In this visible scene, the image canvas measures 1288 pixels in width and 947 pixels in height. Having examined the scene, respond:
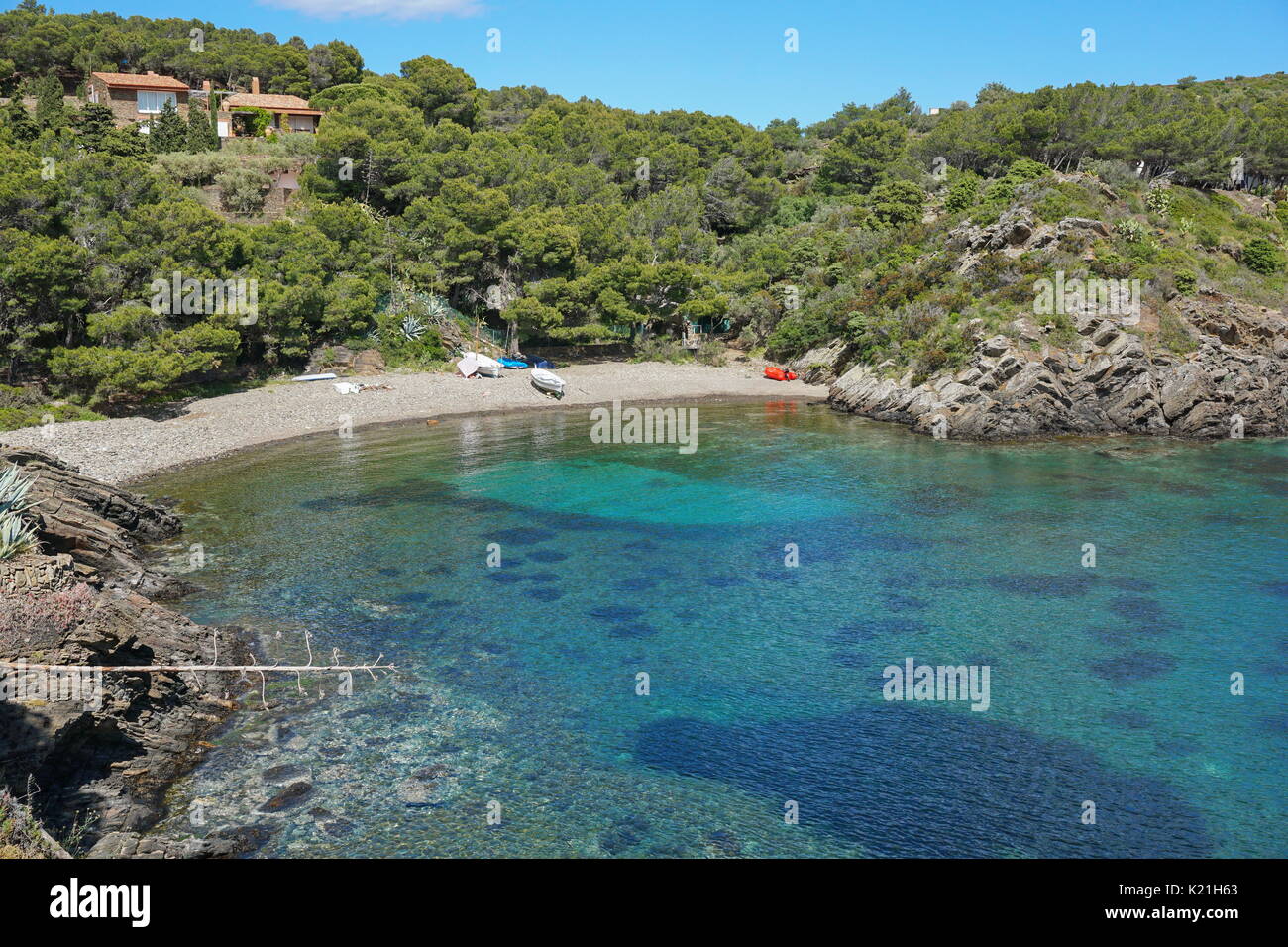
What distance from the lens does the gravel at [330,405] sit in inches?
1499

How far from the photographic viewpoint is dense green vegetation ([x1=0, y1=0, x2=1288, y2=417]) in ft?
144

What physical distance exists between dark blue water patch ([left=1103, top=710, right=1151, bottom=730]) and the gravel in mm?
35645

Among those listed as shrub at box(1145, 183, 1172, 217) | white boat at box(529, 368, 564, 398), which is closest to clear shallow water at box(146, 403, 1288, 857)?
white boat at box(529, 368, 564, 398)

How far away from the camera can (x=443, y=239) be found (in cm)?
6091

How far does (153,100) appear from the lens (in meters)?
85.0

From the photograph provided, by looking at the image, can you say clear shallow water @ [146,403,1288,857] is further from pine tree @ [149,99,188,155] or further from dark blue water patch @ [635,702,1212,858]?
pine tree @ [149,99,188,155]

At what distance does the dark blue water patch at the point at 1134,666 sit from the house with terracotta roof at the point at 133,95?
298 feet

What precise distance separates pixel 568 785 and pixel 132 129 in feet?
274

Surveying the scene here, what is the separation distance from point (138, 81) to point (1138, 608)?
3762 inches

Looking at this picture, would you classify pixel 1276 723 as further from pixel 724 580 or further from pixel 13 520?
pixel 13 520

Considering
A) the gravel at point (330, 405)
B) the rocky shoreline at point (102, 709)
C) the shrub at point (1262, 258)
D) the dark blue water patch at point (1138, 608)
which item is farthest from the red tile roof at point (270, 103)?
the dark blue water patch at point (1138, 608)

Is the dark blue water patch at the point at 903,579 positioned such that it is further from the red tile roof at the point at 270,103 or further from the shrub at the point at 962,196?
the red tile roof at the point at 270,103
